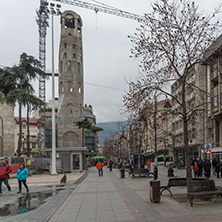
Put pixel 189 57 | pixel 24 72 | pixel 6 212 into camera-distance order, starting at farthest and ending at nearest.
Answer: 1. pixel 24 72
2. pixel 189 57
3. pixel 6 212

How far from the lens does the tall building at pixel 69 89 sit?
179ft

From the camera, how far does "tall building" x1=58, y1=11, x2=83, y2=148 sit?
179ft

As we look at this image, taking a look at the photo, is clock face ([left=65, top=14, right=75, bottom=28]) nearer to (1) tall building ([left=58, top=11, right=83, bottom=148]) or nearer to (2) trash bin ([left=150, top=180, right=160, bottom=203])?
(1) tall building ([left=58, top=11, right=83, bottom=148])

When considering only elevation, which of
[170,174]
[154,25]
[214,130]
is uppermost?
[154,25]

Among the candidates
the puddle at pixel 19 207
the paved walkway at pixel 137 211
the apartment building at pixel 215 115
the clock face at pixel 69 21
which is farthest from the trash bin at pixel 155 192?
the clock face at pixel 69 21

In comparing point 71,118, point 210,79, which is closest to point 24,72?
point 71,118

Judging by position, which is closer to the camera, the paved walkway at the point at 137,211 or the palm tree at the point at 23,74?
the paved walkway at the point at 137,211

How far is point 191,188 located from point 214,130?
3604 centimetres

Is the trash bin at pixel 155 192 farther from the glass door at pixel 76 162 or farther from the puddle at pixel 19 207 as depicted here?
the glass door at pixel 76 162

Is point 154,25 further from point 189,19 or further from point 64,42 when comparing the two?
point 64,42

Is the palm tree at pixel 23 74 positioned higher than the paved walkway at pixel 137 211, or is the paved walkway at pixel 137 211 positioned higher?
the palm tree at pixel 23 74

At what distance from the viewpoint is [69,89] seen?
5503cm

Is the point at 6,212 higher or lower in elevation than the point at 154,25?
lower

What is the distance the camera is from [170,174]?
2320 cm
